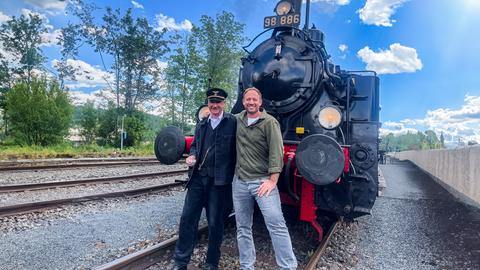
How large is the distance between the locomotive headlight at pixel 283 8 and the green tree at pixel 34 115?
64.3 feet

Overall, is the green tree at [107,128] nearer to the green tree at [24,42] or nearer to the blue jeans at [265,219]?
the green tree at [24,42]

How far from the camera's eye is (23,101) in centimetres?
1977

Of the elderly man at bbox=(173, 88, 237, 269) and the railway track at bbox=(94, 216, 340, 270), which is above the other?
the elderly man at bbox=(173, 88, 237, 269)

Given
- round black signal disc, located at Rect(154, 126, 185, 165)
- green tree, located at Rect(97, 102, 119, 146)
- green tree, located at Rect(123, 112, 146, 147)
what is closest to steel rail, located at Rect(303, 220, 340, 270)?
round black signal disc, located at Rect(154, 126, 185, 165)

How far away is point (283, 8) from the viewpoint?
5.13m

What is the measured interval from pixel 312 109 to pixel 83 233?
11.8 ft

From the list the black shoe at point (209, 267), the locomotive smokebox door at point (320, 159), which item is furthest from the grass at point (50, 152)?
the locomotive smokebox door at point (320, 159)

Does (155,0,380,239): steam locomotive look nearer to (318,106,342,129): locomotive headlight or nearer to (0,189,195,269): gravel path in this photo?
(318,106,342,129): locomotive headlight

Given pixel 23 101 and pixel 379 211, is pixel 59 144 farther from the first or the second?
pixel 379 211

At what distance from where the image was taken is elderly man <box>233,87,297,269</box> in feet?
9.22

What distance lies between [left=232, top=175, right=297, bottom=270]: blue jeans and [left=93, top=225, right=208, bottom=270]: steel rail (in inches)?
39.8

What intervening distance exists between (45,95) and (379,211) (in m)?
21.4

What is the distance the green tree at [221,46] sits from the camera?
102 ft

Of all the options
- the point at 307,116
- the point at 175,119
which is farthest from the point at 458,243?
the point at 175,119
